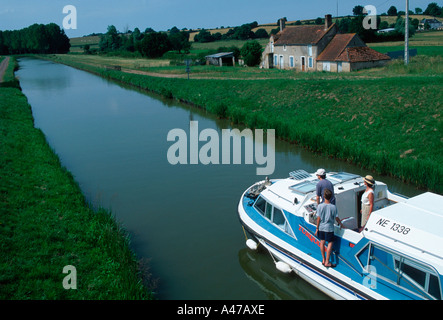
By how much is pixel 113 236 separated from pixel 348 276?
20.9 feet

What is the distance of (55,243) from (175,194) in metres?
6.09

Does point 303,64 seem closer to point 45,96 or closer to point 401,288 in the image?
point 45,96

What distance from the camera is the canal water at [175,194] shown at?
1095 centimetres

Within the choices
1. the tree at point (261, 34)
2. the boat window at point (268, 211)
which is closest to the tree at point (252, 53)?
the boat window at point (268, 211)

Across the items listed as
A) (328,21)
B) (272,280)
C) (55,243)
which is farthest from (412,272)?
(328,21)

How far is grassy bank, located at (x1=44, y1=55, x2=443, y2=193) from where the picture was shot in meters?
18.1

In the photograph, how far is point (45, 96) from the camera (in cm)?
4794

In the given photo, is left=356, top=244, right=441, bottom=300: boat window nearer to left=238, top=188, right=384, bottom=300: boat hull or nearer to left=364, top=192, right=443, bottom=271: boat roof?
left=364, top=192, right=443, bottom=271: boat roof

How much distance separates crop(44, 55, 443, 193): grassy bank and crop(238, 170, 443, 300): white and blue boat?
6548 millimetres

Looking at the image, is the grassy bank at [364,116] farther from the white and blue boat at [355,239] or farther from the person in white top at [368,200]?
the person in white top at [368,200]

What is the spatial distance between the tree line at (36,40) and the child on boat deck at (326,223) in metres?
165

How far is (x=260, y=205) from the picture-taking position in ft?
40.3

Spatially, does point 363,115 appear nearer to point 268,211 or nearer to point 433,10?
point 268,211

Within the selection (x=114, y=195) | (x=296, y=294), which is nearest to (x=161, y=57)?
(x=114, y=195)
